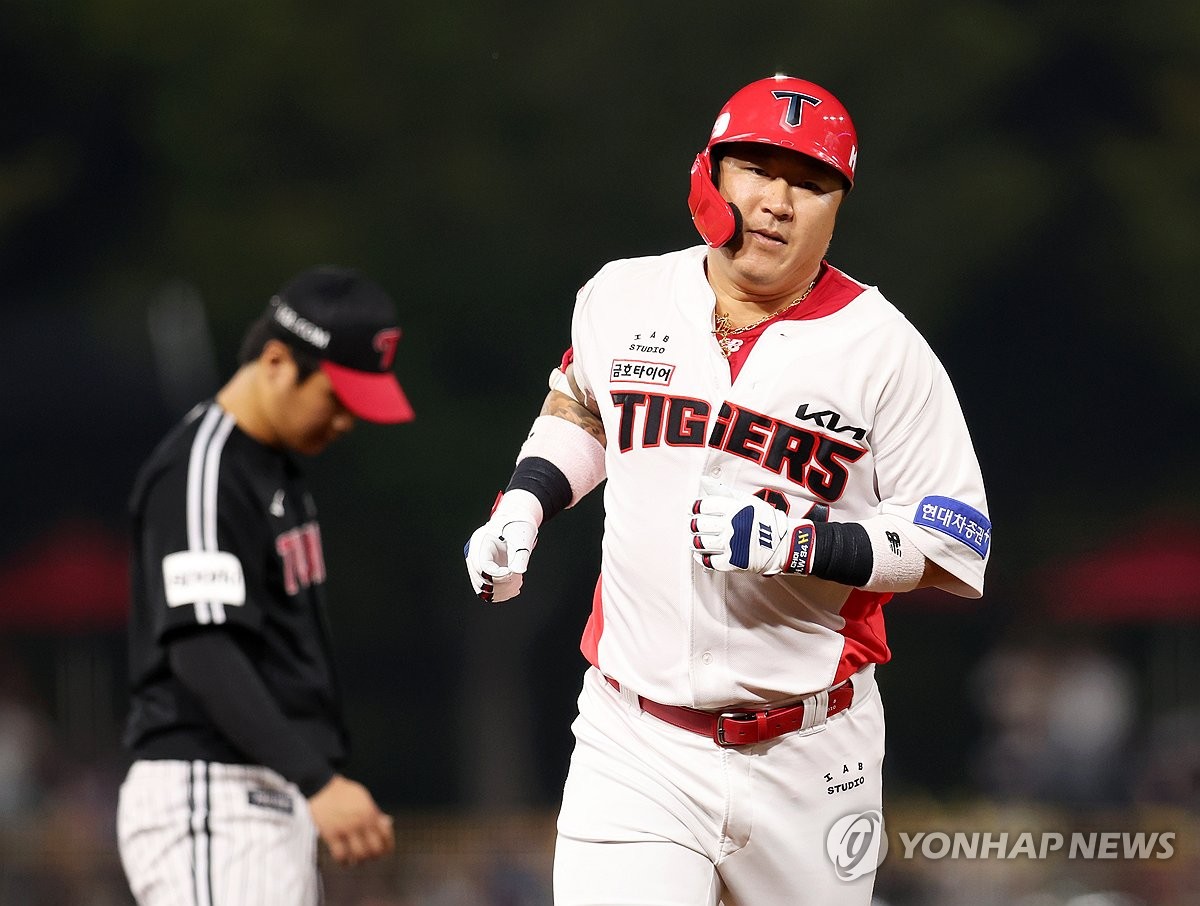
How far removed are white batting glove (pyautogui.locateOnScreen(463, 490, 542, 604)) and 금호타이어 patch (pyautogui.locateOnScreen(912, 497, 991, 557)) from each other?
2.45 feet

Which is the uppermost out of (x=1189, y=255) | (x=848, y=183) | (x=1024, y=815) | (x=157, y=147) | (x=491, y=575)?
(x=157, y=147)

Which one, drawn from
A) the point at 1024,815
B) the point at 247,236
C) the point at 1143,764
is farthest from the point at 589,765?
the point at 247,236

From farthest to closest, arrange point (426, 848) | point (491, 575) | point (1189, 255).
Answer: point (1189, 255) → point (426, 848) → point (491, 575)

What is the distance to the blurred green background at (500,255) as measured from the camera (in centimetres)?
1123

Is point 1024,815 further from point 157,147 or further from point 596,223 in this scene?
point 157,147

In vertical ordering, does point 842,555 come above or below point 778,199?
below

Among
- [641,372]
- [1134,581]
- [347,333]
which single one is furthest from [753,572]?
[1134,581]

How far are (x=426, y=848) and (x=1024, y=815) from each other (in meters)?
3.09

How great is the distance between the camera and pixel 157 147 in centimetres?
1190

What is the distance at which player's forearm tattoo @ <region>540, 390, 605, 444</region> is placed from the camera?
11.7ft

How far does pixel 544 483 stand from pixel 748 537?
1.99 feet

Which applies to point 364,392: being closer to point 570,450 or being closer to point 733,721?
point 570,450

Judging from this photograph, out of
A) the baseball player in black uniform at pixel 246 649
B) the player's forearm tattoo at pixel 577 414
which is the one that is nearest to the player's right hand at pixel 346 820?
the baseball player in black uniform at pixel 246 649

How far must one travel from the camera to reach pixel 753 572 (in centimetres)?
309
